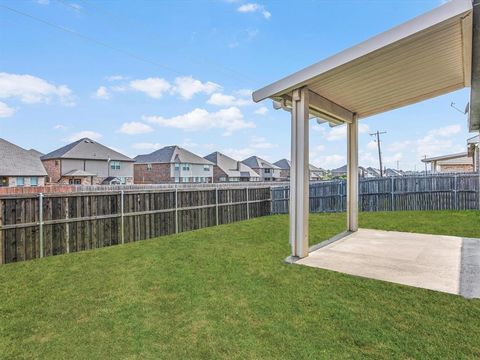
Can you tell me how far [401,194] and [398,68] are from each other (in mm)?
8682

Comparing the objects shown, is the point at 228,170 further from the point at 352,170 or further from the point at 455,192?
the point at 352,170

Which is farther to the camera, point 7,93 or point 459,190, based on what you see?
point 7,93

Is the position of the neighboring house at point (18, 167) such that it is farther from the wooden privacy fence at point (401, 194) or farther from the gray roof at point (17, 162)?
the wooden privacy fence at point (401, 194)

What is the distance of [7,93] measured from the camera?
2283 centimetres

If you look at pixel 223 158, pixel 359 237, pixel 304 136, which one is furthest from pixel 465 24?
pixel 223 158

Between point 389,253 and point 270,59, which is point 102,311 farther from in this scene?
point 270,59

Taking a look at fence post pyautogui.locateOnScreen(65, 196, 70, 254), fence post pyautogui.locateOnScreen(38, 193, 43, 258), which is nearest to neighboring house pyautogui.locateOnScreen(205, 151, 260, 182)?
fence post pyautogui.locateOnScreen(65, 196, 70, 254)

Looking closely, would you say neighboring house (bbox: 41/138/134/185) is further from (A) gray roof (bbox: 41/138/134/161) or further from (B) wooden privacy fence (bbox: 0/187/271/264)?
(B) wooden privacy fence (bbox: 0/187/271/264)

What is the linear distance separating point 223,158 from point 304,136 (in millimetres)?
45959

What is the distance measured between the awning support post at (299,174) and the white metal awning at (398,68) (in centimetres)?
32

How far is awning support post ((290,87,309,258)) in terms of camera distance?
16.9 feet

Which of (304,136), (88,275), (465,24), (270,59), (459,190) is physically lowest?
(88,275)

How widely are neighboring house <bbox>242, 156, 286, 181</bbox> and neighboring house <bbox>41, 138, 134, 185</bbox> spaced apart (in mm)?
24916

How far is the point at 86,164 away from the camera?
107ft
